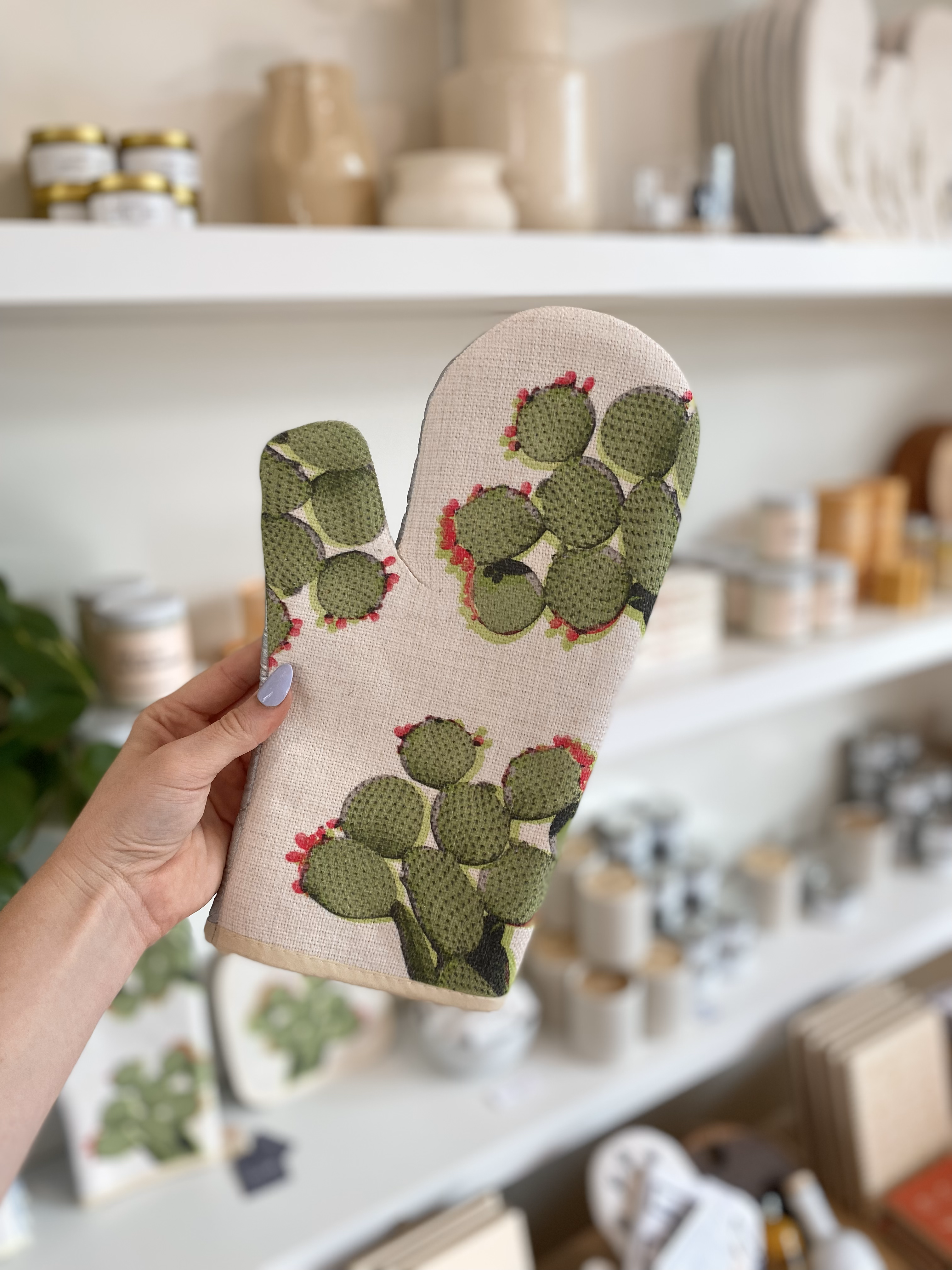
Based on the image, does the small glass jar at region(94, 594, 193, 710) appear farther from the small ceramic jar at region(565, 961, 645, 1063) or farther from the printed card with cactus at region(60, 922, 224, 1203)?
the small ceramic jar at region(565, 961, 645, 1063)

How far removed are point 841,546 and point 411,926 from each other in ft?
2.98

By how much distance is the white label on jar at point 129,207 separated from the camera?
0.66 metres

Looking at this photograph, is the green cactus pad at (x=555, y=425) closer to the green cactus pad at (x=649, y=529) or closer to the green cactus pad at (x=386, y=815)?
the green cactus pad at (x=649, y=529)

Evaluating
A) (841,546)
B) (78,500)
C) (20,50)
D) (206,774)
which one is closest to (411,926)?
(206,774)

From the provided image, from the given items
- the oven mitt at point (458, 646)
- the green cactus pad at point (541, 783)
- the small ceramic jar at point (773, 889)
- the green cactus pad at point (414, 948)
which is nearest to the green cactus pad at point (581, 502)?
the oven mitt at point (458, 646)

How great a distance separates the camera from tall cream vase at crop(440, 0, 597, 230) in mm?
845

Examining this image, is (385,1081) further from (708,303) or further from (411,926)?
(708,303)

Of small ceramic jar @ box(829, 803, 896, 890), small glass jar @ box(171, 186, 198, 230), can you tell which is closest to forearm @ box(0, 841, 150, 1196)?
small glass jar @ box(171, 186, 198, 230)

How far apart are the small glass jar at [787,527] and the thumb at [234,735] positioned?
2.63 feet

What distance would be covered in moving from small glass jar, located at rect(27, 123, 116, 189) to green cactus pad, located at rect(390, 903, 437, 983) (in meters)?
0.53

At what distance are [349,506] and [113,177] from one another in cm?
35

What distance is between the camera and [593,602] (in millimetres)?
465

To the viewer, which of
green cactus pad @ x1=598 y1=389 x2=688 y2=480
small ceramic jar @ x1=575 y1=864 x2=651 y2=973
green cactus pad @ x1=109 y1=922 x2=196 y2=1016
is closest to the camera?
green cactus pad @ x1=598 y1=389 x2=688 y2=480

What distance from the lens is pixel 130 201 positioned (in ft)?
2.17
